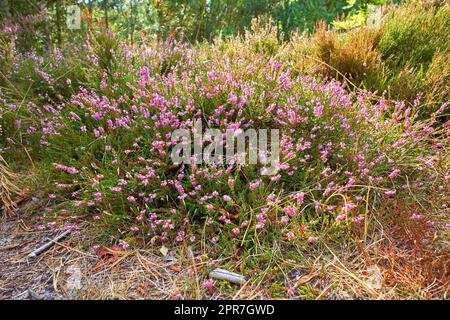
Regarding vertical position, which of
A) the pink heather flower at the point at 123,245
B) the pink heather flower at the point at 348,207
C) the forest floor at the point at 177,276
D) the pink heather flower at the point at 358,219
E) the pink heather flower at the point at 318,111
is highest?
the pink heather flower at the point at 318,111

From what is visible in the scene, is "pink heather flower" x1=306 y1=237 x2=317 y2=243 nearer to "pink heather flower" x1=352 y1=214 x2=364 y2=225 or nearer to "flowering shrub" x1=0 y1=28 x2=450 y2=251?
"flowering shrub" x1=0 y1=28 x2=450 y2=251

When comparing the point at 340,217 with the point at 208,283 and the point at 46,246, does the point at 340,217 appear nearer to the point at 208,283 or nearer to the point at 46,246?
the point at 208,283

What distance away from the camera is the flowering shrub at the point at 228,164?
6.72 feet

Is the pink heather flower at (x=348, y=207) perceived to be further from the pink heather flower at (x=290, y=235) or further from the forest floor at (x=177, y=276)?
the pink heather flower at (x=290, y=235)

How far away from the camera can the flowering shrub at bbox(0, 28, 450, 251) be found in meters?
2.05

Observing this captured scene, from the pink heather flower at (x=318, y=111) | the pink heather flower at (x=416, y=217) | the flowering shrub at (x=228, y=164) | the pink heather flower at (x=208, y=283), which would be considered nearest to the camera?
the pink heather flower at (x=208, y=283)

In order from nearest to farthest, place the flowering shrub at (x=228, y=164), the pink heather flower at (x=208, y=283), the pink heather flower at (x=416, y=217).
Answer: the pink heather flower at (x=208, y=283)
the pink heather flower at (x=416, y=217)
the flowering shrub at (x=228, y=164)

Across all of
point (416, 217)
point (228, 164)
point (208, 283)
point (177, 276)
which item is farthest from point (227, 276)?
point (416, 217)

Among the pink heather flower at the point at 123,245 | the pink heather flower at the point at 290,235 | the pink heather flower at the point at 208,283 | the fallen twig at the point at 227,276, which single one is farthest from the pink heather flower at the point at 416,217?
the pink heather flower at the point at 123,245

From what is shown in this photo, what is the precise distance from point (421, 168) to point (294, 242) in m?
1.09

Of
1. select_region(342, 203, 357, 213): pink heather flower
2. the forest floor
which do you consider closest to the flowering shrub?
select_region(342, 203, 357, 213): pink heather flower

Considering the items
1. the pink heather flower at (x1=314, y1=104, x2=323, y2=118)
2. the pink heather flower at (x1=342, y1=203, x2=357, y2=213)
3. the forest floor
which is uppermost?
the pink heather flower at (x1=314, y1=104, x2=323, y2=118)

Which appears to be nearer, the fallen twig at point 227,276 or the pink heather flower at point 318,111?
the fallen twig at point 227,276

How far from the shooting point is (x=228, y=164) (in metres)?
2.27
